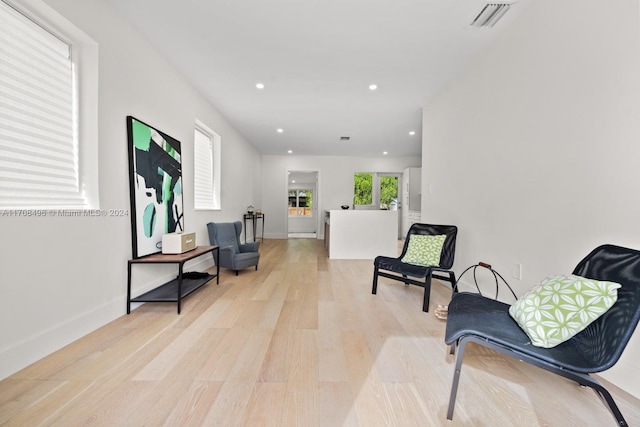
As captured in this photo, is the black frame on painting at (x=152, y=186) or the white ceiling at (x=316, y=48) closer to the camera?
the white ceiling at (x=316, y=48)

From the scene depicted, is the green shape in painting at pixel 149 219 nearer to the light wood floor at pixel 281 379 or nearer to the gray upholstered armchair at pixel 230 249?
the light wood floor at pixel 281 379

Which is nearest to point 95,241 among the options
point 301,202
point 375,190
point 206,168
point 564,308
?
point 206,168

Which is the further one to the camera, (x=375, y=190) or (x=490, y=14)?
(x=375, y=190)

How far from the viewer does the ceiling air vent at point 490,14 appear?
215 cm

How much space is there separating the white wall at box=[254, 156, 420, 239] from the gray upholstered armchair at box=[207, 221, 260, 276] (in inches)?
154

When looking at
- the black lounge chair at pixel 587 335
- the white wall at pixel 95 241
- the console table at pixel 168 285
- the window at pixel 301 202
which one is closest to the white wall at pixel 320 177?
the window at pixel 301 202

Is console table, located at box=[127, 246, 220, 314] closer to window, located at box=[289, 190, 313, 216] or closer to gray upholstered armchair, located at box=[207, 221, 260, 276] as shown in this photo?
gray upholstered armchair, located at box=[207, 221, 260, 276]

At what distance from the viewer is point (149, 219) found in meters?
2.75

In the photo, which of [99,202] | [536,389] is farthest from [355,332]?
[99,202]

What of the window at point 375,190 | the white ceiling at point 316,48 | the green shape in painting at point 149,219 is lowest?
the green shape in painting at point 149,219

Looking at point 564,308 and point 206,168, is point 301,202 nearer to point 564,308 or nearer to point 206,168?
Answer: point 206,168

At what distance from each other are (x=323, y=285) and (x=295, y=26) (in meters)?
2.81

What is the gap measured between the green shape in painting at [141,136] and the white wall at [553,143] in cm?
342

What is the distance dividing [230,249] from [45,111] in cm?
239
